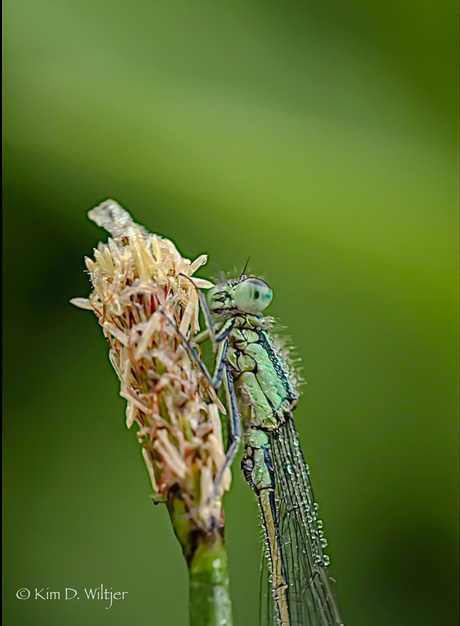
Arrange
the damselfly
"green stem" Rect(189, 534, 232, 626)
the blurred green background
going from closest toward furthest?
"green stem" Rect(189, 534, 232, 626) < the damselfly < the blurred green background

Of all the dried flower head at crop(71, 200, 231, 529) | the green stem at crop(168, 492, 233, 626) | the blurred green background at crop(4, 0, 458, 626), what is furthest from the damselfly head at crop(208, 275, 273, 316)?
the blurred green background at crop(4, 0, 458, 626)

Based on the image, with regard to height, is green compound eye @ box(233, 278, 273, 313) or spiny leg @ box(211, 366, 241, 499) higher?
green compound eye @ box(233, 278, 273, 313)

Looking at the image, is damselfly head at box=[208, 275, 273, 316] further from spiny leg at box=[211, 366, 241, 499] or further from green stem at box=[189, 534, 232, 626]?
green stem at box=[189, 534, 232, 626]

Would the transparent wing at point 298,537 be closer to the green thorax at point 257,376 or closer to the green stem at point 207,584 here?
the green thorax at point 257,376

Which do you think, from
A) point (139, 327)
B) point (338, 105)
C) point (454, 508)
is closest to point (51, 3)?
point (338, 105)

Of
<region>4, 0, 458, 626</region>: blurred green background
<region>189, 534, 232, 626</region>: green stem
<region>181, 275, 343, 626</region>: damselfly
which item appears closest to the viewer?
<region>189, 534, 232, 626</region>: green stem

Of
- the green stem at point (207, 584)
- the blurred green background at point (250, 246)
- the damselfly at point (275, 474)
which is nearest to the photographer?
the green stem at point (207, 584)

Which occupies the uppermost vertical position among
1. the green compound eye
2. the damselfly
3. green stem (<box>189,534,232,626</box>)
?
the green compound eye

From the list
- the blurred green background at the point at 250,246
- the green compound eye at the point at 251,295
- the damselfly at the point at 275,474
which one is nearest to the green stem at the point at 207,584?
the damselfly at the point at 275,474
